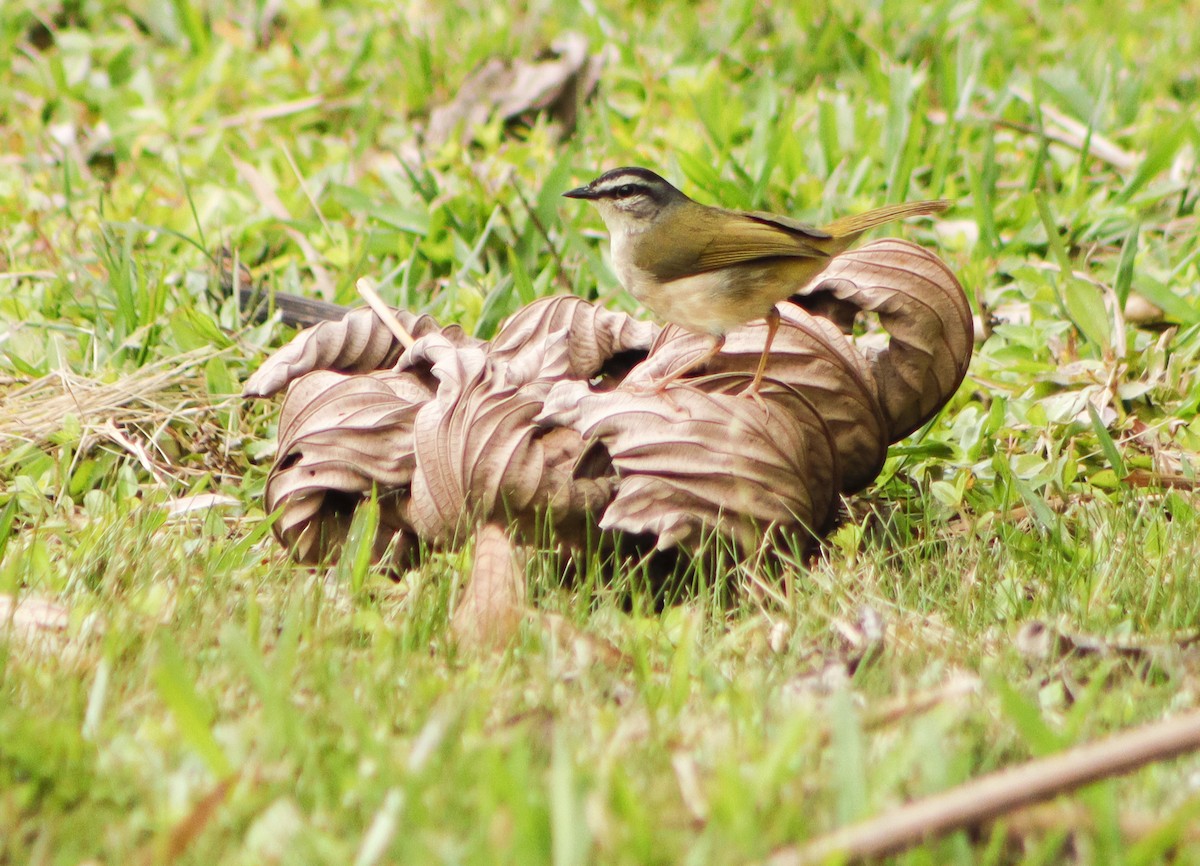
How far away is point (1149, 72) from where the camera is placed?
7.04 m

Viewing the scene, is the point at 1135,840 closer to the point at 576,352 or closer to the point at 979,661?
the point at 979,661

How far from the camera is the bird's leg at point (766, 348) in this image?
3.58 metres

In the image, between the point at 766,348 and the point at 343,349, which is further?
the point at 343,349

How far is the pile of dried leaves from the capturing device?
3.41 metres

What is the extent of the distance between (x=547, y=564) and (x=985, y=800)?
5.39ft

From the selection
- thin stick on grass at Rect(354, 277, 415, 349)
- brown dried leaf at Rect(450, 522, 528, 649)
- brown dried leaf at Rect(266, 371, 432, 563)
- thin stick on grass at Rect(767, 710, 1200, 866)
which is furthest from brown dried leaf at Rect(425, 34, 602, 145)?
thin stick on grass at Rect(767, 710, 1200, 866)

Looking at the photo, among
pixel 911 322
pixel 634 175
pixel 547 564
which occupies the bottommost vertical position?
pixel 547 564

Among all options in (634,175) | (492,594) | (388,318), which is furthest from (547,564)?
(634,175)

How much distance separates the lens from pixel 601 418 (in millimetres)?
3463

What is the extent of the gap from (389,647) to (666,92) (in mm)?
4610

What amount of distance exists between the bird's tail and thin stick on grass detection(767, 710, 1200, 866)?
2496 mm

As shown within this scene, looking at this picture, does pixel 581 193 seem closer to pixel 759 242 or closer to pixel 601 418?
pixel 759 242

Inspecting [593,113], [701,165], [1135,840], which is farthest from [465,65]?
[1135,840]

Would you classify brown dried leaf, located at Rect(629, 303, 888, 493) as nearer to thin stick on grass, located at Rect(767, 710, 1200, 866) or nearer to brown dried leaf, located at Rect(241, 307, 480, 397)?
brown dried leaf, located at Rect(241, 307, 480, 397)
